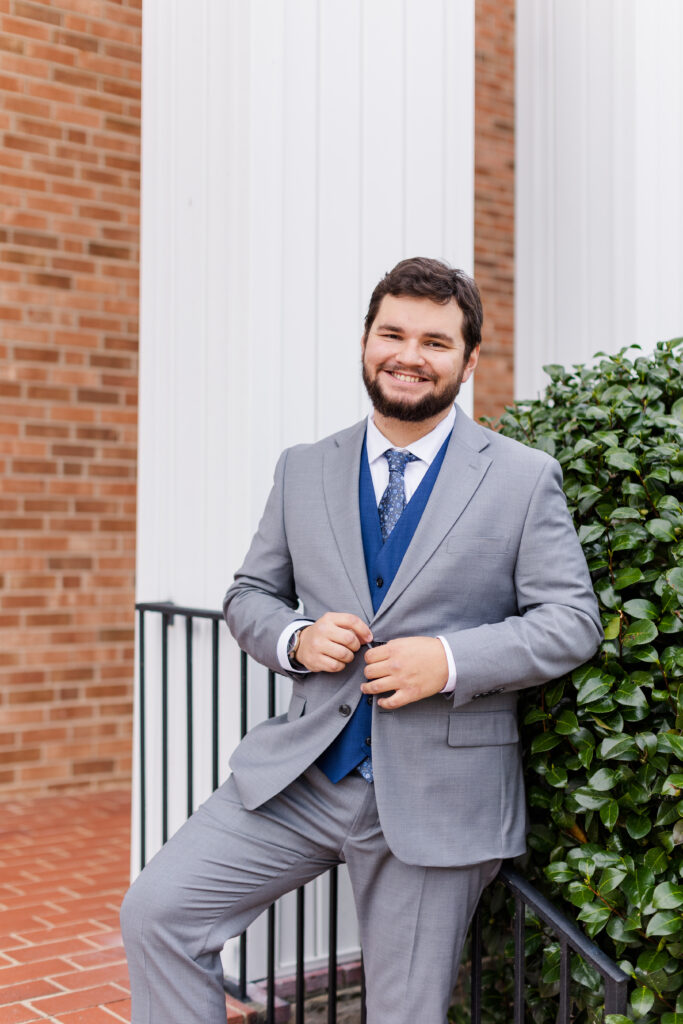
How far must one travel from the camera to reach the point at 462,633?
210cm

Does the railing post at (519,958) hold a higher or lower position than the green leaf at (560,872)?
lower

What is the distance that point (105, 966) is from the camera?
311 cm

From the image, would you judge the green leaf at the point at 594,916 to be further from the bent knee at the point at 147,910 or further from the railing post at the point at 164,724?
the railing post at the point at 164,724

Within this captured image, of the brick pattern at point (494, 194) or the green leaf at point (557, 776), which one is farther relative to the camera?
the brick pattern at point (494, 194)

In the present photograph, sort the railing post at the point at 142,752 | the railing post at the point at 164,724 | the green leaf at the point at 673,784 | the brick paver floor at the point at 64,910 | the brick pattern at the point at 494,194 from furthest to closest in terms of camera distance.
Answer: the brick pattern at the point at 494,194 < the railing post at the point at 142,752 < the railing post at the point at 164,724 < the brick paver floor at the point at 64,910 < the green leaf at the point at 673,784

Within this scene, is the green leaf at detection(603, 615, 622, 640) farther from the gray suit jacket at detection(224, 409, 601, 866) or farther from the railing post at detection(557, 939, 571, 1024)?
the railing post at detection(557, 939, 571, 1024)

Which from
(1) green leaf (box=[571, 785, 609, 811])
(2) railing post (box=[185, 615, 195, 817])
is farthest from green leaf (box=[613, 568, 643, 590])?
(2) railing post (box=[185, 615, 195, 817])

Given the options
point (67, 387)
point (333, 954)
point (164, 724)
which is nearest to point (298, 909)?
point (333, 954)

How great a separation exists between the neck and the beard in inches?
0.9

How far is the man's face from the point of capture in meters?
2.26

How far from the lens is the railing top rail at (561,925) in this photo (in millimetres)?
2055

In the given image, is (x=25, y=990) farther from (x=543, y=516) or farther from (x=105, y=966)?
(x=543, y=516)

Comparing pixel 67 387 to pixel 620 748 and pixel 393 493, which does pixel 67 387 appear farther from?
pixel 620 748

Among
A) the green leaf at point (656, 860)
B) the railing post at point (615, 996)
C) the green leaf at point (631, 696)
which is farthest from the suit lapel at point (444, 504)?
the railing post at point (615, 996)
